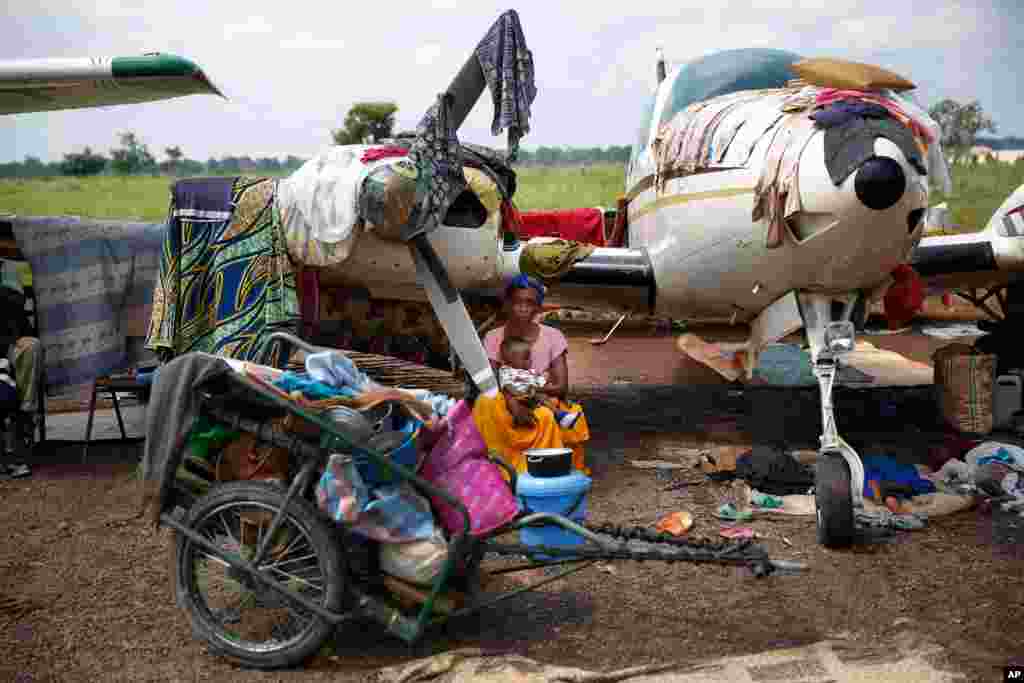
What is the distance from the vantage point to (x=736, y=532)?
189 inches

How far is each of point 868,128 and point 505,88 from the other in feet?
6.77

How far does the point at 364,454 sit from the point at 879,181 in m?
3.09

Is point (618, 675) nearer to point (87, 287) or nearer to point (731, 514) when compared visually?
point (731, 514)

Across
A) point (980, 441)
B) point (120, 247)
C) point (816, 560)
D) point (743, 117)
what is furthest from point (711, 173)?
point (120, 247)

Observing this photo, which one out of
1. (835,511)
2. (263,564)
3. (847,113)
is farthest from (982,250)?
(263,564)

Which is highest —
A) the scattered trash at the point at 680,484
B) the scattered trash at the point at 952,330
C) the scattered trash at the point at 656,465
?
the scattered trash at the point at 680,484

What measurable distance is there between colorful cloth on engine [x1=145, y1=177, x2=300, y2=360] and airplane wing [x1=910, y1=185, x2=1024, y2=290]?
4766 mm

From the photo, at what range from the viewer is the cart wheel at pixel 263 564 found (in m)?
3.16

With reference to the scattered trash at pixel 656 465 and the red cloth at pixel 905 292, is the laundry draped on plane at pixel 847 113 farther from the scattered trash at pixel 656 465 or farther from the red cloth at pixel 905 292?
the scattered trash at pixel 656 465

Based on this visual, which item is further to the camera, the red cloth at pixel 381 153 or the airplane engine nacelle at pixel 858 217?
the red cloth at pixel 381 153

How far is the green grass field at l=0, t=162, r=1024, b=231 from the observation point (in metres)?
21.0

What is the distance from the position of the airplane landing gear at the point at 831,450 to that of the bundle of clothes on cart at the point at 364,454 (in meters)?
1.90

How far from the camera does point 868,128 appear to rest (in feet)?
15.7

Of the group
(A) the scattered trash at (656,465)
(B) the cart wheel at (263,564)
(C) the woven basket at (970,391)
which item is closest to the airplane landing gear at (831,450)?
(A) the scattered trash at (656,465)
